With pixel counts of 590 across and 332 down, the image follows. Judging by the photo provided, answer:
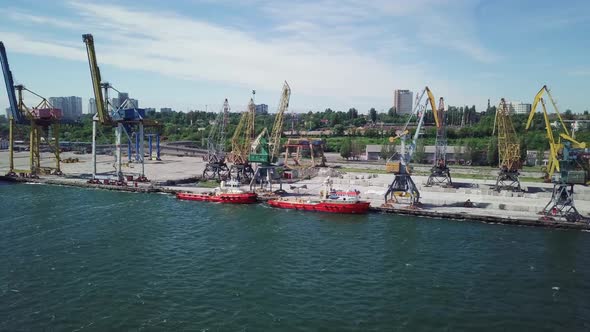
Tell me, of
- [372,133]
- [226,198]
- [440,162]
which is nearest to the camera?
[226,198]

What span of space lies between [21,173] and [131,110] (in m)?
21.3

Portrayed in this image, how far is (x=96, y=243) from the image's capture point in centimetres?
3634

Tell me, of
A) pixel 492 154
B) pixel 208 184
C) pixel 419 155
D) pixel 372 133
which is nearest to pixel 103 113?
pixel 208 184

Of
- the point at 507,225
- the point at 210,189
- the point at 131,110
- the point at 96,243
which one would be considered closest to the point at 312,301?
the point at 96,243

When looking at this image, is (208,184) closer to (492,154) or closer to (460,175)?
(460,175)

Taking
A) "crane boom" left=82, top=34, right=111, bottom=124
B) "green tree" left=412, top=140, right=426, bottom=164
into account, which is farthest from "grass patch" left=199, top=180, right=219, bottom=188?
"green tree" left=412, top=140, right=426, bottom=164

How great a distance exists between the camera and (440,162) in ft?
208

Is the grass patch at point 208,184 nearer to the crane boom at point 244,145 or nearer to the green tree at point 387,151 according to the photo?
the crane boom at point 244,145

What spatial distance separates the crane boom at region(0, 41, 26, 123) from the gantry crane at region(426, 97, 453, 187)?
63079 millimetres

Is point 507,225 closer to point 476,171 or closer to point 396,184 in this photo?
point 396,184

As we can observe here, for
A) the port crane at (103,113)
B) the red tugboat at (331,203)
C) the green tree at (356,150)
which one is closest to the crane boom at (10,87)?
the port crane at (103,113)

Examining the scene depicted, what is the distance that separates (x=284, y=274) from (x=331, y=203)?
20450mm

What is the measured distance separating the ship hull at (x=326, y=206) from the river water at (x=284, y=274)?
201cm

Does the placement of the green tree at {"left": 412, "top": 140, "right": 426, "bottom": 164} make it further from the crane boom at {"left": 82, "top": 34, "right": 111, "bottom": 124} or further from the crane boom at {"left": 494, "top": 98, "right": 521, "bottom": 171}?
the crane boom at {"left": 82, "top": 34, "right": 111, "bottom": 124}
